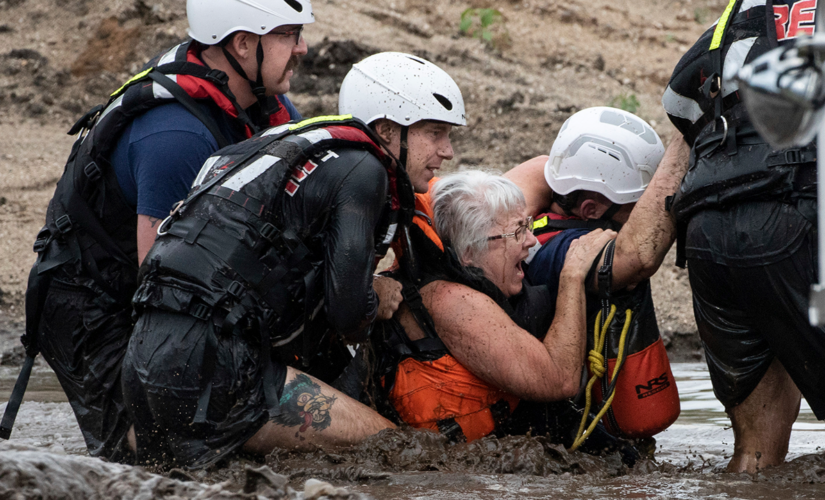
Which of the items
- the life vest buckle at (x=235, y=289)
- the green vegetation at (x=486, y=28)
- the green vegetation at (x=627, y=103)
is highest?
the green vegetation at (x=486, y=28)

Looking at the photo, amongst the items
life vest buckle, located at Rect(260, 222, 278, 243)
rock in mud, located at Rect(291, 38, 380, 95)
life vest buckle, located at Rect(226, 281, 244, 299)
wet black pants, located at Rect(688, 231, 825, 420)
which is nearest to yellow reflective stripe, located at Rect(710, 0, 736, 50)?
wet black pants, located at Rect(688, 231, 825, 420)

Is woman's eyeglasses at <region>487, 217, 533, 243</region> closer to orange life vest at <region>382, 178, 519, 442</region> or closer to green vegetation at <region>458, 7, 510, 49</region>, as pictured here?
orange life vest at <region>382, 178, 519, 442</region>

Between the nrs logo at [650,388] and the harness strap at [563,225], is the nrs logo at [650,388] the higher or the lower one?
the lower one

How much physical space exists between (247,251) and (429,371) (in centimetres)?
98

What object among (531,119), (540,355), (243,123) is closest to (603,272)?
(540,355)

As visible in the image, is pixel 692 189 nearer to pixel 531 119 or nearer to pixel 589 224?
pixel 589 224

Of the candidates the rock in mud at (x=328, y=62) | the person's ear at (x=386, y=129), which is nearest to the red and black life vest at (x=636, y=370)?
the person's ear at (x=386, y=129)

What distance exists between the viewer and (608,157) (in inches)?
173

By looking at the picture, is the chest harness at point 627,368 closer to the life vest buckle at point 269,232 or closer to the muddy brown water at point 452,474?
the muddy brown water at point 452,474

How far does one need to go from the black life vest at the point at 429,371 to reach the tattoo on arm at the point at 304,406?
417 millimetres

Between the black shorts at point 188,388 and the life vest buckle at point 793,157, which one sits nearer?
the life vest buckle at point 793,157

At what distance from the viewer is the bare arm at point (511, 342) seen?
3812mm

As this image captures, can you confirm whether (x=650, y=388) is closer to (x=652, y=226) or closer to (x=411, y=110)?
(x=652, y=226)

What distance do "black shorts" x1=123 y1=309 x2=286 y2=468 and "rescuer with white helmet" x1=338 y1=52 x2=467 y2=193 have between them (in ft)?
3.59
